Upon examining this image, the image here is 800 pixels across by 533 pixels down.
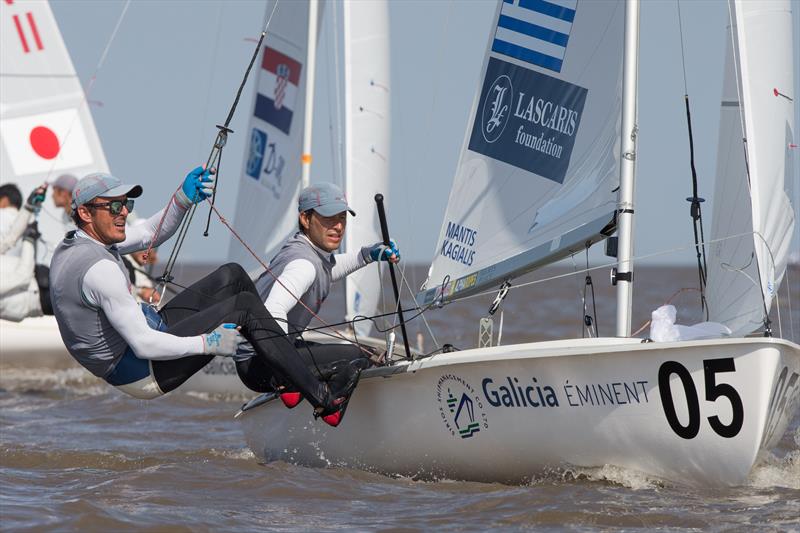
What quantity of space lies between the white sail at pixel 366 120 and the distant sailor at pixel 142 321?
506 centimetres

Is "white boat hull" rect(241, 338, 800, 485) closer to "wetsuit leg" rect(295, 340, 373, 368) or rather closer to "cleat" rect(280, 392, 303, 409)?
"wetsuit leg" rect(295, 340, 373, 368)

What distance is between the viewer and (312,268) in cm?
514

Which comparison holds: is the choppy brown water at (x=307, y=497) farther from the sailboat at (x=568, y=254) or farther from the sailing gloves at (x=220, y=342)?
the sailing gloves at (x=220, y=342)

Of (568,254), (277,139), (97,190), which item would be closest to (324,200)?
(97,190)

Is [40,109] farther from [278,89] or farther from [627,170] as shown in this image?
[627,170]

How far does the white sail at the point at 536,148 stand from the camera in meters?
5.54

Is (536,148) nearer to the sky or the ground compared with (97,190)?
nearer to the sky

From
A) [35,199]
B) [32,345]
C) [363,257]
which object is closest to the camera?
[363,257]

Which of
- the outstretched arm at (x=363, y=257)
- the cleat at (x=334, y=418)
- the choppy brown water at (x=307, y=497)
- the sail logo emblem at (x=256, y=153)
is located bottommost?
the choppy brown water at (x=307, y=497)

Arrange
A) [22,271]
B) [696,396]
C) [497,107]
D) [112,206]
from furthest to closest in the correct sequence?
[22,271], [497,107], [112,206], [696,396]

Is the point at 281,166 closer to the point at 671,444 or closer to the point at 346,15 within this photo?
the point at 346,15

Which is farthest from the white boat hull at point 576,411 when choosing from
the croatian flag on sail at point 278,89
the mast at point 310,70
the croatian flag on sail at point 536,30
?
the croatian flag on sail at point 278,89

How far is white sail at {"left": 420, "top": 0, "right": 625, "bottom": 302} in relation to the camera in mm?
5535

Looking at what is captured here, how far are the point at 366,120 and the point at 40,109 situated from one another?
3734mm
